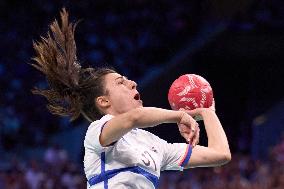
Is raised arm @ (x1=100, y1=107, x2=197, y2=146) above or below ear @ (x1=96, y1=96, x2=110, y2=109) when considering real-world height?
below

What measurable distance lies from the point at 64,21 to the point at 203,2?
32.1 ft

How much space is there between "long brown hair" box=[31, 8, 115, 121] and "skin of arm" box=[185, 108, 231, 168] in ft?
1.83

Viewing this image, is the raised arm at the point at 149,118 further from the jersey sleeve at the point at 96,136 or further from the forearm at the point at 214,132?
the forearm at the point at 214,132

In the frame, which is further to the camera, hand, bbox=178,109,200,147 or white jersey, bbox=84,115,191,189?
white jersey, bbox=84,115,191,189

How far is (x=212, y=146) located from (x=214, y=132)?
11 centimetres

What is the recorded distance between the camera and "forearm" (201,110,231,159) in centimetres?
356

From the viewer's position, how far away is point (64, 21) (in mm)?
3797

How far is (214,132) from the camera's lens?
3.59 m

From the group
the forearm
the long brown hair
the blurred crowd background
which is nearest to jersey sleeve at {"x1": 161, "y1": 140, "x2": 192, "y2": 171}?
the forearm

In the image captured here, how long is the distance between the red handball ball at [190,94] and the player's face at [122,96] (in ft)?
0.85

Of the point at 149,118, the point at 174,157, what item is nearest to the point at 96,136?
the point at 149,118

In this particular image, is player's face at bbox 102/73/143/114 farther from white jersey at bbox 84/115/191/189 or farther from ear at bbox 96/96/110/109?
white jersey at bbox 84/115/191/189

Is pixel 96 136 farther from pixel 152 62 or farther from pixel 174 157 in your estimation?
pixel 152 62

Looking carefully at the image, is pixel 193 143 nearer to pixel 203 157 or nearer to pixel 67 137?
pixel 203 157
